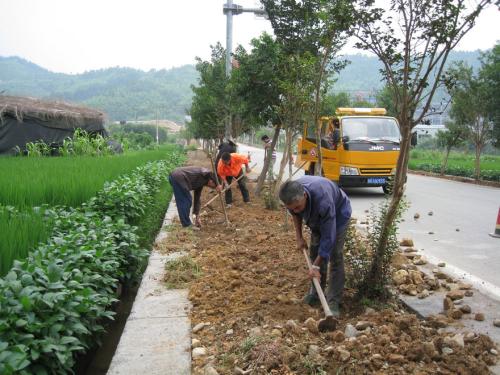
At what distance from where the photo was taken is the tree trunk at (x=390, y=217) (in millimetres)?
3602

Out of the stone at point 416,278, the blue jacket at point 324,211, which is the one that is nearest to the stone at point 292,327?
the blue jacket at point 324,211

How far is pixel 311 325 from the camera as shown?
10.8 ft

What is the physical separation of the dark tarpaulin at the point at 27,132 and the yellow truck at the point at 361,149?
913 cm

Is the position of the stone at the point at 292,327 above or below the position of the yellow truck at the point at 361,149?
below

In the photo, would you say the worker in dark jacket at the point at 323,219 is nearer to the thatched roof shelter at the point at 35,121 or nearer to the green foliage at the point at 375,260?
the green foliage at the point at 375,260

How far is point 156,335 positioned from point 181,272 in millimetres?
1322

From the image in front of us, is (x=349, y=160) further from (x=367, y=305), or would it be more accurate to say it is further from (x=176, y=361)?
(x=176, y=361)

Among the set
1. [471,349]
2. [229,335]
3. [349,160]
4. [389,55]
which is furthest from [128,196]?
[349,160]

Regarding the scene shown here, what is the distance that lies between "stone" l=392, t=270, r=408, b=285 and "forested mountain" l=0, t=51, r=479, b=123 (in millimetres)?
67146

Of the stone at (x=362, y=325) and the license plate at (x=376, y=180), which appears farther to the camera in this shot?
the license plate at (x=376, y=180)

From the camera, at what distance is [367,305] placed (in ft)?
12.6

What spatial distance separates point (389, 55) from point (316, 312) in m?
2.24

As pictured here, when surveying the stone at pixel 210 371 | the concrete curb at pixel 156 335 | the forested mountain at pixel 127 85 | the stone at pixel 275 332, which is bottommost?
the concrete curb at pixel 156 335

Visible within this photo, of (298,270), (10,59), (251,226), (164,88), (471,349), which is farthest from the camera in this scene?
(10,59)
